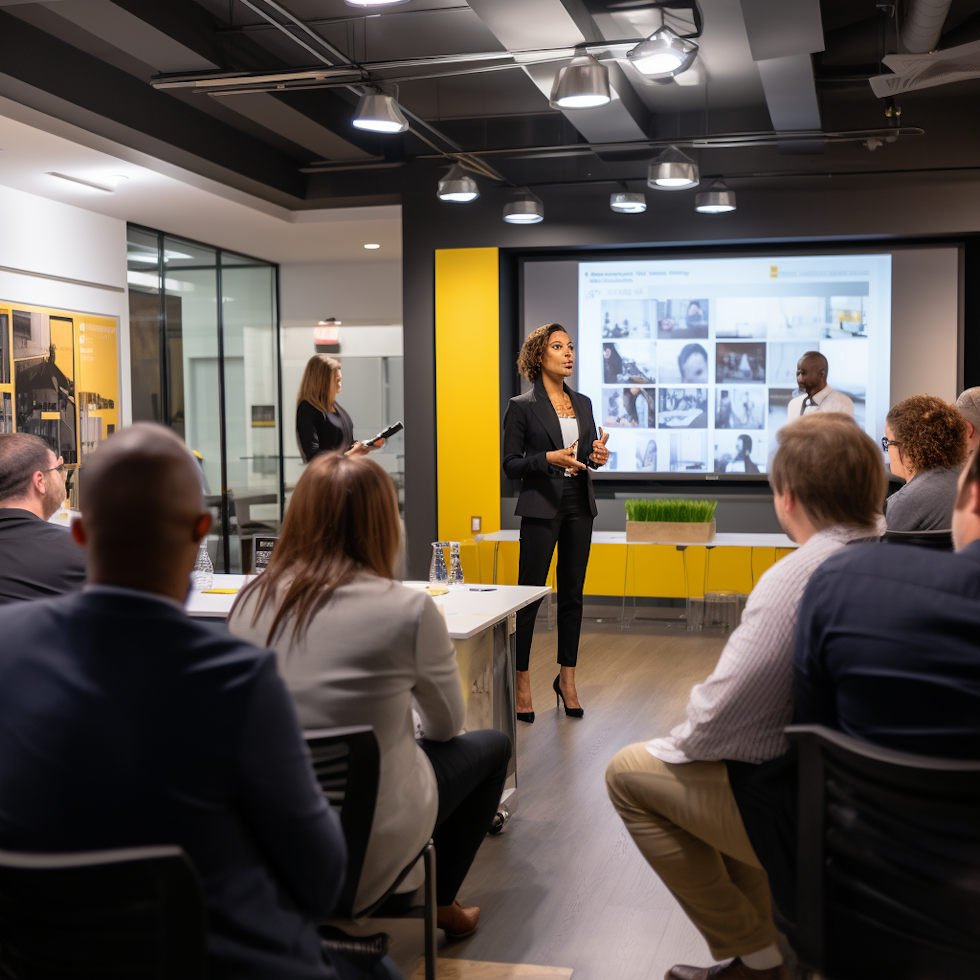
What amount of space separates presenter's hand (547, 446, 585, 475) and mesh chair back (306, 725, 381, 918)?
9.60 feet

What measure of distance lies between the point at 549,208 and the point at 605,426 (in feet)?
5.56

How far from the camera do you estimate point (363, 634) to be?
1944 millimetres

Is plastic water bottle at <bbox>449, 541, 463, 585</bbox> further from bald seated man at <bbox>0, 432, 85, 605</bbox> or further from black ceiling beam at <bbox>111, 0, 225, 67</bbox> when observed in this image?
black ceiling beam at <bbox>111, 0, 225, 67</bbox>

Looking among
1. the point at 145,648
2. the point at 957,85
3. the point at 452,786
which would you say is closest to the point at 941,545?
the point at 452,786

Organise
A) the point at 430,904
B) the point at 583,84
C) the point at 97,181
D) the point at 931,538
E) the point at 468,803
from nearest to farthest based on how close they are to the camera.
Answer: the point at 430,904 → the point at 468,803 → the point at 931,538 → the point at 583,84 → the point at 97,181

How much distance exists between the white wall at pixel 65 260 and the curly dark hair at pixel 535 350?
3.74m

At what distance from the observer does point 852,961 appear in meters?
1.61

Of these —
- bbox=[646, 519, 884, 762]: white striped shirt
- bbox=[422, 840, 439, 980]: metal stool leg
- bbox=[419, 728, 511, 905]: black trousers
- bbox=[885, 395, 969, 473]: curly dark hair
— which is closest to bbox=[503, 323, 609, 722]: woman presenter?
bbox=[885, 395, 969, 473]: curly dark hair

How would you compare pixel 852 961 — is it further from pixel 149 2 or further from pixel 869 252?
pixel 869 252

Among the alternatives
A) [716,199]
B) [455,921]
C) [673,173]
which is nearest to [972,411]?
[455,921]

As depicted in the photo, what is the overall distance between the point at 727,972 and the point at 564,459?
2604 millimetres

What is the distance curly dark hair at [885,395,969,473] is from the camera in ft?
11.4

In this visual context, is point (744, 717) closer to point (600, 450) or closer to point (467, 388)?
point (600, 450)

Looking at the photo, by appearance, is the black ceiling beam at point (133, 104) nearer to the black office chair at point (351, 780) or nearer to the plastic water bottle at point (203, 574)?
the plastic water bottle at point (203, 574)
